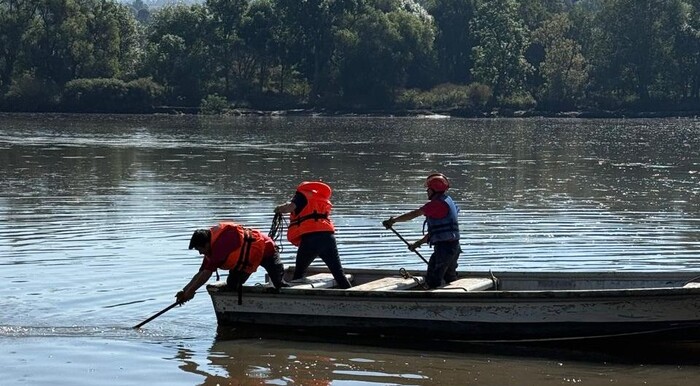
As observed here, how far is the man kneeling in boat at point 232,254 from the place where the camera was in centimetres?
1448

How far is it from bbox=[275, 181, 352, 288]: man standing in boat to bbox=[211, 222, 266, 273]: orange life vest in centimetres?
47

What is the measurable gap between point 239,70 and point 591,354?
99.1 meters

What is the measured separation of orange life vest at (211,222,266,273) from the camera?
14.5 metres

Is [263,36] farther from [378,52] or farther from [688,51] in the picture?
[688,51]

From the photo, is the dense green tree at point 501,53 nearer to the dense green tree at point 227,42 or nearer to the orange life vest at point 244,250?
the dense green tree at point 227,42

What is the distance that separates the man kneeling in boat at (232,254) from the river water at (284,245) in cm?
74

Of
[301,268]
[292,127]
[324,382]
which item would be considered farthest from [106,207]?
[292,127]

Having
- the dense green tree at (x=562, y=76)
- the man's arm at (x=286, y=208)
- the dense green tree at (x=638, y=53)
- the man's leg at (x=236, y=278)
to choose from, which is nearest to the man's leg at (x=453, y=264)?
the man's arm at (x=286, y=208)

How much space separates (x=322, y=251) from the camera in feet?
50.2

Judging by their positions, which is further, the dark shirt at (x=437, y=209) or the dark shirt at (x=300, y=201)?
the dark shirt at (x=300, y=201)

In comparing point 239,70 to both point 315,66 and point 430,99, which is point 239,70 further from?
point 430,99

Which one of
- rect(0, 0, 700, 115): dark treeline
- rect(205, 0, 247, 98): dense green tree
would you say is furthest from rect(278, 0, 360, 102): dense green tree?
rect(205, 0, 247, 98): dense green tree

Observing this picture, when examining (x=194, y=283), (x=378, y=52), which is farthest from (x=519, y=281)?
(x=378, y=52)

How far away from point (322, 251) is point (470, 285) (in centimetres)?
183
